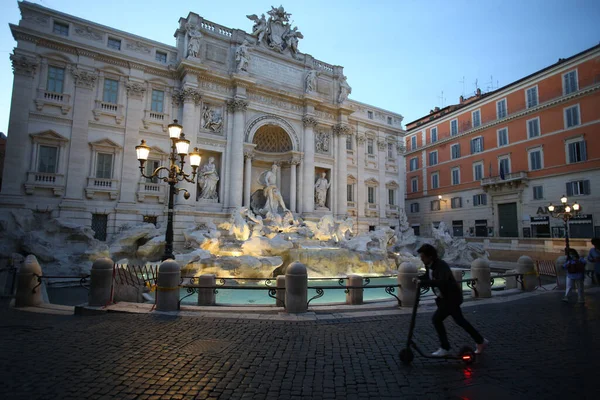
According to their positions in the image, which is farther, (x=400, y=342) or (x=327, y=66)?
(x=327, y=66)

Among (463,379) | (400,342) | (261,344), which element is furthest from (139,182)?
(463,379)

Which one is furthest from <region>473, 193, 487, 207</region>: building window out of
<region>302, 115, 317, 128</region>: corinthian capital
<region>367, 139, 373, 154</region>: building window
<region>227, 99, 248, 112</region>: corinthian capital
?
<region>227, 99, 248, 112</region>: corinthian capital

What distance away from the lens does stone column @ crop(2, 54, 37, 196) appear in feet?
53.7

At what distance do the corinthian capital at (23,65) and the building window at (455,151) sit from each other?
35239 mm

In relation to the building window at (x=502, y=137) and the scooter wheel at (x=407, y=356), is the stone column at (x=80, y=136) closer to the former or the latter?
the scooter wheel at (x=407, y=356)

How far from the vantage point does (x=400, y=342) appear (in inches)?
202

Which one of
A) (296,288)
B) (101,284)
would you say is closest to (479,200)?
(296,288)

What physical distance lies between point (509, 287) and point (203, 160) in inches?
725

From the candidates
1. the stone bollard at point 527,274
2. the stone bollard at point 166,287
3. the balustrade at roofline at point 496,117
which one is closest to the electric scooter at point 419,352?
the stone bollard at point 166,287

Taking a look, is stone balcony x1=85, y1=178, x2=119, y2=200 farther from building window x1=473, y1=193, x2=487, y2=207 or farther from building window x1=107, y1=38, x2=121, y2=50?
building window x1=473, y1=193, x2=487, y2=207

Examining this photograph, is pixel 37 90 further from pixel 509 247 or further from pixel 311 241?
pixel 509 247

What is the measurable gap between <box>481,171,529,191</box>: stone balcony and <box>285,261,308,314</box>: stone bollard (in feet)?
90.7

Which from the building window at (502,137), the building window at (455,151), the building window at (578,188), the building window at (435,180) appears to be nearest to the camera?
the building window at (578,188)

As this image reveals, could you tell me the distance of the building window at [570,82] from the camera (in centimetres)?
2448
